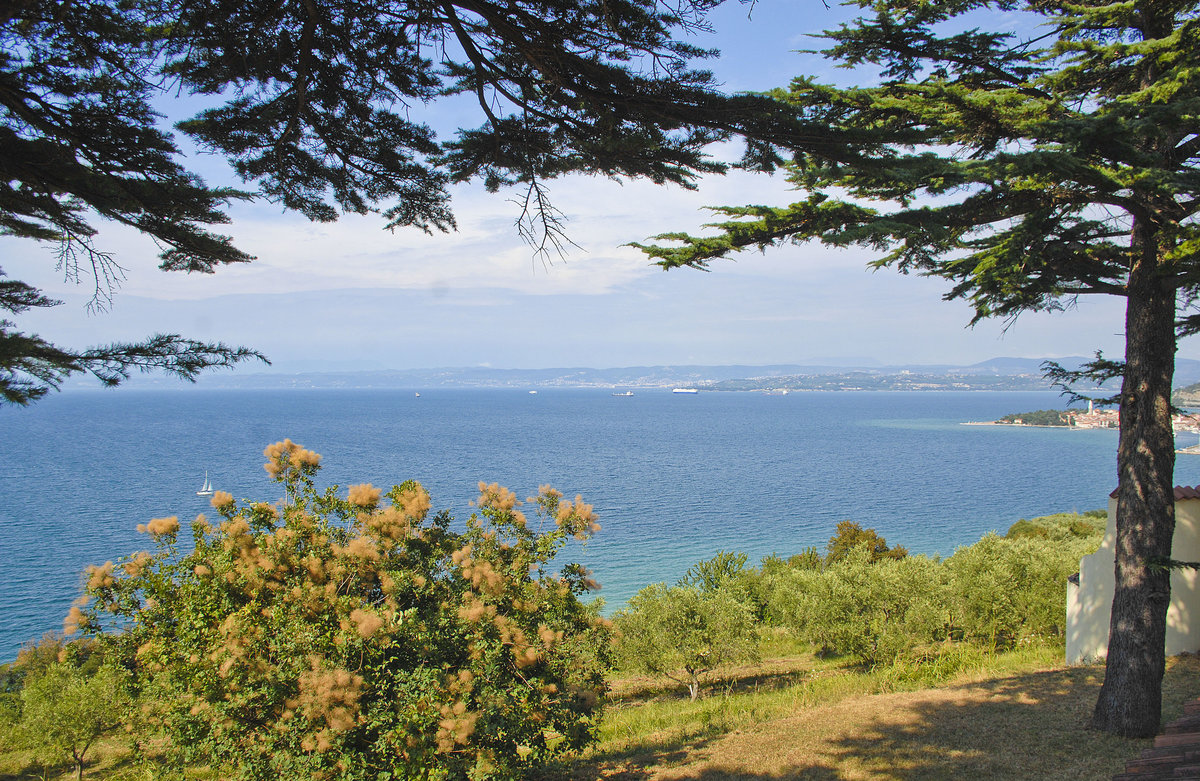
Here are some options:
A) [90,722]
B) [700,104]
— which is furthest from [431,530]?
[90,722]

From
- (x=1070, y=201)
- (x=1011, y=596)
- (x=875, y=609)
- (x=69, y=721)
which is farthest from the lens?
(x=875, y=609)

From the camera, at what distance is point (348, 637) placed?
4.68 meters

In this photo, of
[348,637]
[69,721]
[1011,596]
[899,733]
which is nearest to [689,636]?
[1011,596]

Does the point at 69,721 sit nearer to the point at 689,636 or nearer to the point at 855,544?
the point at 689,636

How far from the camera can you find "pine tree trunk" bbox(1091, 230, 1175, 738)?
7.30m

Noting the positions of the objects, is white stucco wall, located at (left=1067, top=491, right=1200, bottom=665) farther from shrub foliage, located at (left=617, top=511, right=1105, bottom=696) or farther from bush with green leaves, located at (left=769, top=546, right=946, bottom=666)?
bush with green leaves, located at (left=769, top=546, right=946, bottom=666)

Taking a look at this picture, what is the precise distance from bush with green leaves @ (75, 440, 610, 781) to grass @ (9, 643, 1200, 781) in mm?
2764

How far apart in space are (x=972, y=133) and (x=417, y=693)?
24.6 ft

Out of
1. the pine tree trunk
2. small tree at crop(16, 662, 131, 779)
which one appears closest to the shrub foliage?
the pine tree trunk

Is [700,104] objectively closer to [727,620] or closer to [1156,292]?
[1156,292]

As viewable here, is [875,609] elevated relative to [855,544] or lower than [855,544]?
elevated

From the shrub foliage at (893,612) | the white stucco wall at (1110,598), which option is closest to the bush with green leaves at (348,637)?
the white stucco wall at (1110,598)

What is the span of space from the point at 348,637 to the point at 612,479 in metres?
56.5

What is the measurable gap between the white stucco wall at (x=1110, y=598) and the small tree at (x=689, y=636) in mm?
8398
